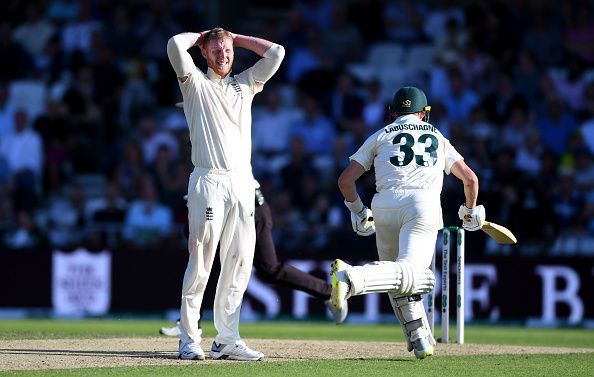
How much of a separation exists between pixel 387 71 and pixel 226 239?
1110 cm

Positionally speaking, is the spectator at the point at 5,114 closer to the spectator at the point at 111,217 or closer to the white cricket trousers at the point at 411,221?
the spectator at the point at 111,217

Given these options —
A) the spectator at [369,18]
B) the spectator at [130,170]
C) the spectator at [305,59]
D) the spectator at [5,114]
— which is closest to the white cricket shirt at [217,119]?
the spectator at [130,170]

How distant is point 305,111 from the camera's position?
60.7 feet

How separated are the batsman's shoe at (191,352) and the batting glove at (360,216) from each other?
4.95 feet

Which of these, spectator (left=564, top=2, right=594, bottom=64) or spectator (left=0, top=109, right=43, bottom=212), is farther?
spectator (left=564, top=2, right=594, bottom=64)

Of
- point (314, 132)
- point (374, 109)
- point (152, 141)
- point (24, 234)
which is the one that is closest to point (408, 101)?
point (374, 109)

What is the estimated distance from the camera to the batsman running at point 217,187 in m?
8.59

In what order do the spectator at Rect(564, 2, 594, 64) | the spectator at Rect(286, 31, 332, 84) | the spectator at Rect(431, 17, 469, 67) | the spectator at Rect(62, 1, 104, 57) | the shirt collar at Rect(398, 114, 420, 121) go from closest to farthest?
the shirt collar at Rect(398, 114, 420, 121) → the spectator at Rect(431, 17, 469, 67) → the spectator at Rect(564, 2, 594, 64) → the spectator at Rect(286, 31, 332, 84) → the spectator at Rect(62, 1, 104, 57)

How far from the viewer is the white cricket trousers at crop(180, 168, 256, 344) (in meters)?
8.58

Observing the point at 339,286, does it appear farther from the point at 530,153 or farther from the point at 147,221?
the point at 530,153

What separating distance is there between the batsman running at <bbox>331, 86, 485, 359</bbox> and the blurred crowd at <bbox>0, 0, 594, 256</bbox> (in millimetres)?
6941

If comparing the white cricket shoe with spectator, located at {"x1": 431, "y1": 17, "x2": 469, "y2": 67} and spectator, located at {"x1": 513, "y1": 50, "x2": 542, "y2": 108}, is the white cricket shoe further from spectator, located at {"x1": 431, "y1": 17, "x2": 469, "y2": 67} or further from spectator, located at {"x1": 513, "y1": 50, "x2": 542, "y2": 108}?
spectator, located at {"x1": 431, "y1": 17, "x2": 469, "y2": 67}

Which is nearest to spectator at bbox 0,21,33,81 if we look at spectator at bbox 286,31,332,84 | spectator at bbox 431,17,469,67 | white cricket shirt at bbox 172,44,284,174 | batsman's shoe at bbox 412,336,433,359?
spectator at bbox 286,31,332,84

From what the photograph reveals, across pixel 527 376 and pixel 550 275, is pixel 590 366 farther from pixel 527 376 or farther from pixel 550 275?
pixel 550 275
